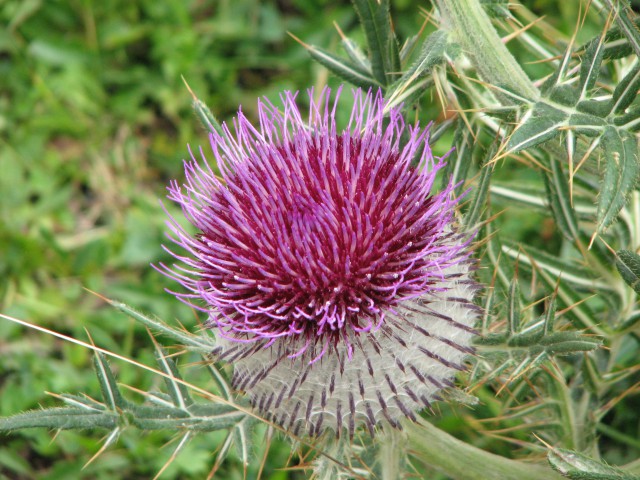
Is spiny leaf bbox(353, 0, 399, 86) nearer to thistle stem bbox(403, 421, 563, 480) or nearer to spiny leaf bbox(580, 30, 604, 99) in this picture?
spiny leaf bbox(580, 30, 604, 99)

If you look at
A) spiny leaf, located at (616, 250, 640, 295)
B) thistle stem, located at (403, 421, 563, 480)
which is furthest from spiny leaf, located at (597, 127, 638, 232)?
thistle stem, located at (403, 421, 563, 480)

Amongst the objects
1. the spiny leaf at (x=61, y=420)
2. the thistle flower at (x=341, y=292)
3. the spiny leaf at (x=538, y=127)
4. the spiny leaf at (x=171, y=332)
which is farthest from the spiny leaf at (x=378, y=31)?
the spiny leaf at (x=61, y=420)

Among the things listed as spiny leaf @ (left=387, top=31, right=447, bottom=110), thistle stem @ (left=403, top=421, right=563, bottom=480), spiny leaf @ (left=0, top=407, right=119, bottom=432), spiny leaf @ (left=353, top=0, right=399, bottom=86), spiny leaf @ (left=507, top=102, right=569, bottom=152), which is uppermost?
spiny leaf @ (left=353, top=0, right=399, bottom=86)

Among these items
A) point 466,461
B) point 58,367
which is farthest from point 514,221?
point 58,367

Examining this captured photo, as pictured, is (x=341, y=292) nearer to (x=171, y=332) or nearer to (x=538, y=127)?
(x=171, y=332)

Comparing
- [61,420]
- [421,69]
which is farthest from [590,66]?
[61,420]

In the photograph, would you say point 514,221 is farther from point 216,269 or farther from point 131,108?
point 131,108

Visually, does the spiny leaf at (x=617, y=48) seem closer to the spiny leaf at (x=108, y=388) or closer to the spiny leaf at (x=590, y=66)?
the spiny leaf at (x=590, y=66)
